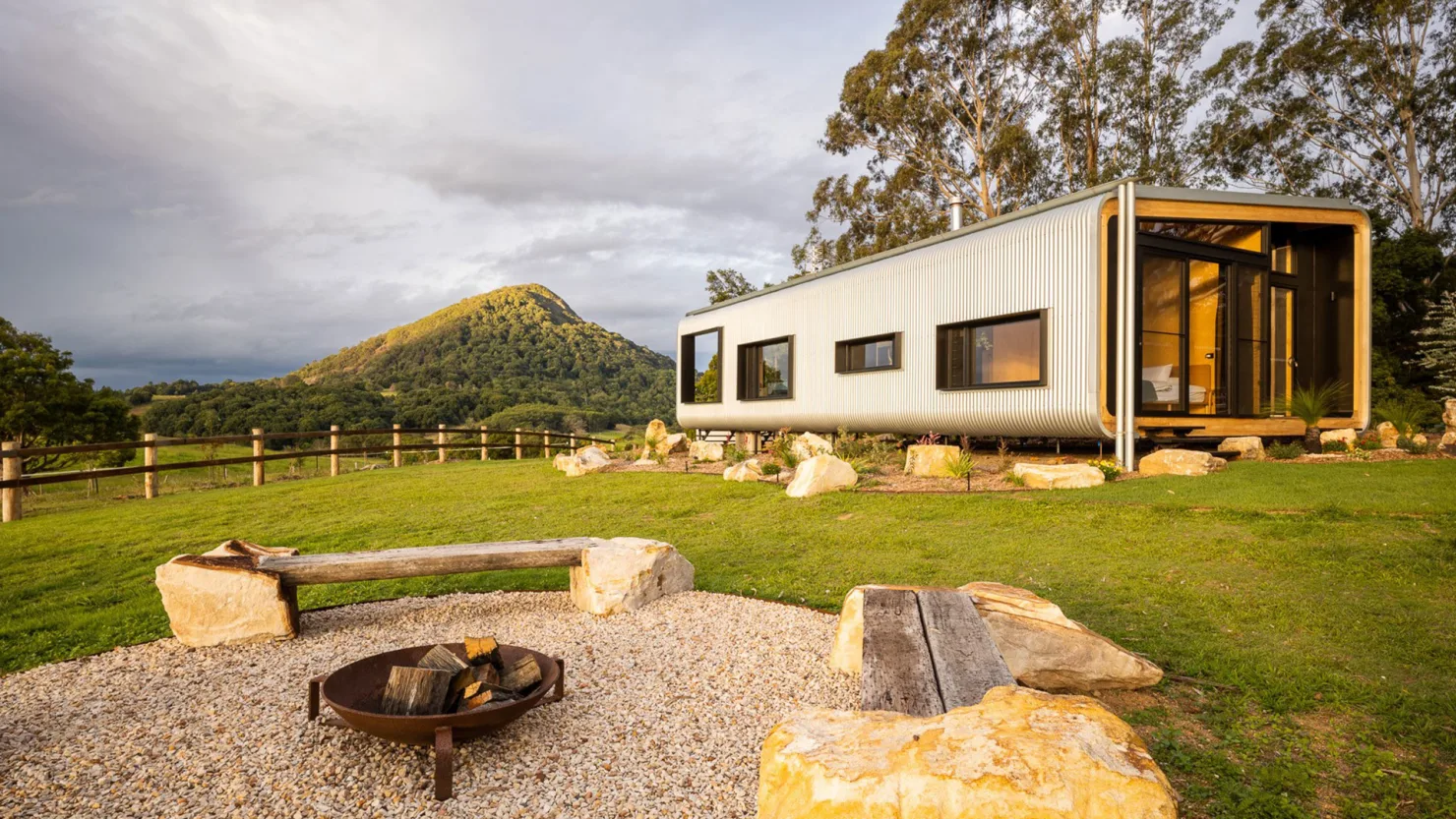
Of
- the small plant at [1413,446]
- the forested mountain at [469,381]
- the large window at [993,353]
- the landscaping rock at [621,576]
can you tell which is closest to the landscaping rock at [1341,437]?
the small plant at [1413,446]

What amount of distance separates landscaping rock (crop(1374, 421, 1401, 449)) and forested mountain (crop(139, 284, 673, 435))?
19.7 meters

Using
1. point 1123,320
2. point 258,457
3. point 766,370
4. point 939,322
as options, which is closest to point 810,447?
point 939,322

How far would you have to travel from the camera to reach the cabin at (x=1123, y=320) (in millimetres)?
8031

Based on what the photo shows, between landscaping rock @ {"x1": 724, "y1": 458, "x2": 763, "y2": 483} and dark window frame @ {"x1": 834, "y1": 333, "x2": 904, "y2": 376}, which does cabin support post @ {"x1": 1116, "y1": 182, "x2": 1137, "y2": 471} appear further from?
landscaping rock @ {"x1": 724, "y1": 458, "x2": 763, "y2": 483}

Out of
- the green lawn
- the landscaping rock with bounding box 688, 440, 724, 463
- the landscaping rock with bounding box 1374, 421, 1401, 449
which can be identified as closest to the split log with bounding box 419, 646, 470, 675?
the green lawn

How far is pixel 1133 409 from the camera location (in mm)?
7926

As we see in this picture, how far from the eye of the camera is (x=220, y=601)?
11.7 feet

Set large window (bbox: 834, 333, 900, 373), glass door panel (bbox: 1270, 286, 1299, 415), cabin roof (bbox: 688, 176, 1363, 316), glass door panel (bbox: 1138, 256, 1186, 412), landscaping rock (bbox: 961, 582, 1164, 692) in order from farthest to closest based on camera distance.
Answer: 1. large window (bbox: 834, 333, 900, 373)
2. glass door panel (bbox: 1270, 286, 1299, 415)
3. glass door panel (bbox: 1138, 256, 1186, 412)
4. cabin roof (bbox: 688, 176, 1363, 316)
5. landscaping rock (bbox: 961, 582, 1164, 692)

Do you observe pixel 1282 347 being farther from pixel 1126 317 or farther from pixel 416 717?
pixel 416 717

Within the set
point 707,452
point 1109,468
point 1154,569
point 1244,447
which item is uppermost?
point 1244,447

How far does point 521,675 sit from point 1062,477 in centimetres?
661

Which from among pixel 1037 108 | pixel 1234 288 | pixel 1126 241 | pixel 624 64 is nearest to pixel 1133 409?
pixel 1126 241

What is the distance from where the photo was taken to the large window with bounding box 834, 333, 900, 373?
10758mm

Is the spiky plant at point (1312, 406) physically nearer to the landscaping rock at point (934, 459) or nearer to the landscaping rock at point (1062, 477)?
the landscaping rock at point (1062, 477)
